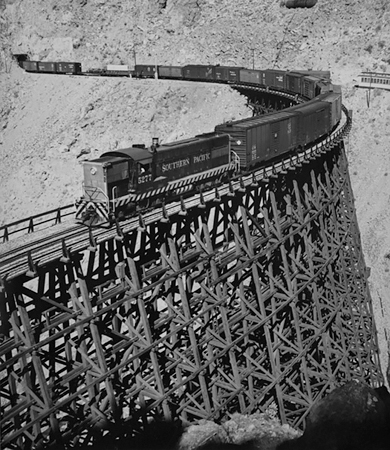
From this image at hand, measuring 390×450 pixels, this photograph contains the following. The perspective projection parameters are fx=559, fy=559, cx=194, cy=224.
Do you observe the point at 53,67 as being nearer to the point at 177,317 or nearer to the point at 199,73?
the point at 199,73

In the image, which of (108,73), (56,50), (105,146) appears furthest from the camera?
Result: (56,50)

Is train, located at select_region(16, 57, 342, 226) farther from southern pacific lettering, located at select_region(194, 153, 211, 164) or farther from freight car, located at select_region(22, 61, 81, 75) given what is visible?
freight car, located at select_region(22, 61, 81, 75)

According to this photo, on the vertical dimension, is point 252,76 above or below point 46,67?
below

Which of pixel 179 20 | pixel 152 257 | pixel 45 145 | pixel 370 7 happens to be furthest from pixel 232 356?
pixel 179 20

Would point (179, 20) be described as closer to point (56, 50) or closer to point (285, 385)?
point (56, 50)

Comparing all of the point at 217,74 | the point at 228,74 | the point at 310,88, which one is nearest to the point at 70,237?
the point at 310,88

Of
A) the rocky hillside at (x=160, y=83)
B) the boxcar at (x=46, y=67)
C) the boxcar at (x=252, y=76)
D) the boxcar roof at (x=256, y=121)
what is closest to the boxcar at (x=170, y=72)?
the rocky hillside at (x=160, y=83)
